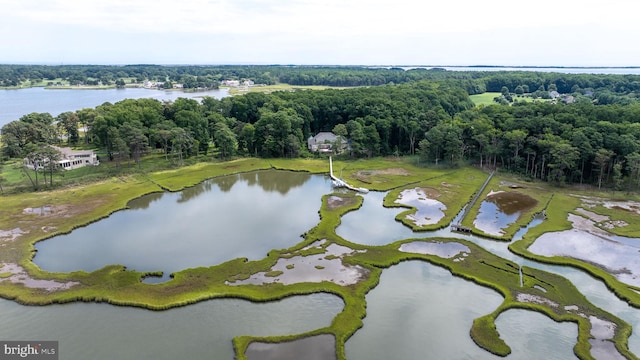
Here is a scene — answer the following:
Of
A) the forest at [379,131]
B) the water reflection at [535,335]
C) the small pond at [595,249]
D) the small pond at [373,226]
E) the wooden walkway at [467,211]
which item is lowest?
the water reflection at [535,335]

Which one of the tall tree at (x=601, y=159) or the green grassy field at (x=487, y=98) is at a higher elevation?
the green grassy field at (x=487, y=98)

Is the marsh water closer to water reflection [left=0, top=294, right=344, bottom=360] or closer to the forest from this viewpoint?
water reflection [left=0, top=294, right=344, bottom=360]

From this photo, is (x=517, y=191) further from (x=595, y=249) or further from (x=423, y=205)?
(x=595, y=249)

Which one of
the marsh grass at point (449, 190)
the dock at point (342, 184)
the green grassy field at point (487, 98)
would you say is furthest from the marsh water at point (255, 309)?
the green grassy field at point (487, 98)

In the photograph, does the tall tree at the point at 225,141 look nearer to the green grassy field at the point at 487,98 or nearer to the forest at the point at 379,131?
the forest at the point at 379,131

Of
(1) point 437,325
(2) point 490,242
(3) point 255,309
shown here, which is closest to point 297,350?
(3) point 255,309

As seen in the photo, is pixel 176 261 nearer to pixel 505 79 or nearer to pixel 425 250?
pixel 425 250

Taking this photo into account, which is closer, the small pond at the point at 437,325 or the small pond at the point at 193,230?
the small pond at the point at 437,325
